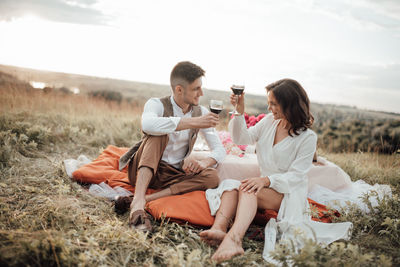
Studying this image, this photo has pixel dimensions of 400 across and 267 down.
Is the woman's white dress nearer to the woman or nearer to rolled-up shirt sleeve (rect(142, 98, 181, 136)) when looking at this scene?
the woman

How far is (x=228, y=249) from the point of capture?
2.12 metres

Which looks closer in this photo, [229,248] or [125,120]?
[229,248]

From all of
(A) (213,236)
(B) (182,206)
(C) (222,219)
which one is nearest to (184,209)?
(B) (182,206)

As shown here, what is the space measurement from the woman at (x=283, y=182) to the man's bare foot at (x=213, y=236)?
0.06 meters

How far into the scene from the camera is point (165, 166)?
3.20 meters

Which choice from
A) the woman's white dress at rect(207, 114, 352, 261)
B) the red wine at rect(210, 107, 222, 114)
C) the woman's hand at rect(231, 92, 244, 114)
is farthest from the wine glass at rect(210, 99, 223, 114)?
the woman's white dress at rect(207, 114, 352, 261)

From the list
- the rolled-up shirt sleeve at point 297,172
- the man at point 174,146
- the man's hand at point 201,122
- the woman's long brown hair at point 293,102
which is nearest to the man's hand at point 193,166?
the man at point 174,146

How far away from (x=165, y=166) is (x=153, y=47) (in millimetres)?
11485

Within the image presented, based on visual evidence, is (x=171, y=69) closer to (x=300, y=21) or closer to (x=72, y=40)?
(x=300, y=21)

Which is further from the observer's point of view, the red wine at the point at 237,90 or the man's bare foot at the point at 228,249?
the red wine at the point at 237,90

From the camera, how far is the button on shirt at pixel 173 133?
2.79 meters

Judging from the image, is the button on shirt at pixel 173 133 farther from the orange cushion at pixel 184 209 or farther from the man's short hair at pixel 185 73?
the orange cushion at pixel 184 209

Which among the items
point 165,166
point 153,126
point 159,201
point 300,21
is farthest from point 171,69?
point 300,21

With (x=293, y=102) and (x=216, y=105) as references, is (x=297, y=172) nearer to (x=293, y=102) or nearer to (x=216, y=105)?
(x=293, y=102)
